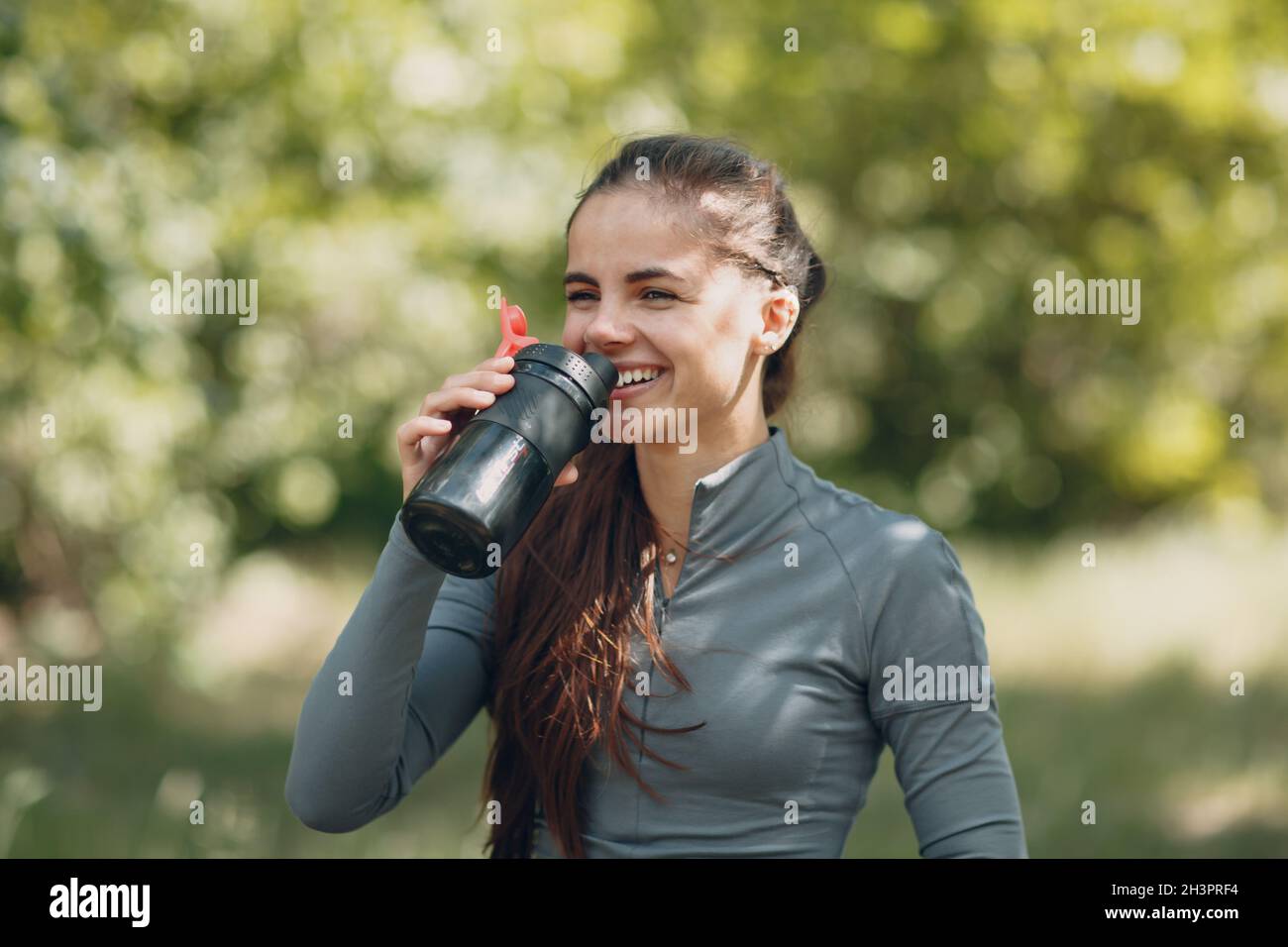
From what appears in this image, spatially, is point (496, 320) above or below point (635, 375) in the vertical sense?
above

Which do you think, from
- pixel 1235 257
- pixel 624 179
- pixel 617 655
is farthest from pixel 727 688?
pixel 1235 257

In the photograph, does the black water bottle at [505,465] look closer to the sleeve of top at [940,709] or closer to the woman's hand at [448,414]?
the woman's hand at [448,414]

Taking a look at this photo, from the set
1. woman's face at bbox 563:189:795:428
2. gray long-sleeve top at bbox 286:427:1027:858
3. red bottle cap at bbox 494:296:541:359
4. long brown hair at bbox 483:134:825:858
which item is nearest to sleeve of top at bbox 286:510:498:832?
gray long-sleeve top at bbox 286:427:1027:858

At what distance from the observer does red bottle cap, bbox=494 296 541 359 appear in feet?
6.44

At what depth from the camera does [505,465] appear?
5.73 ft

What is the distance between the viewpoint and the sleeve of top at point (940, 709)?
186 centimetres

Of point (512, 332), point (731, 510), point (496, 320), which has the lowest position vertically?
point (731, 510)

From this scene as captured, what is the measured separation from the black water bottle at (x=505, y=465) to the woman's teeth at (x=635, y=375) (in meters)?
0.14

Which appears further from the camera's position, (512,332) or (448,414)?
(512,332)

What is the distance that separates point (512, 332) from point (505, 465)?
1.09ft

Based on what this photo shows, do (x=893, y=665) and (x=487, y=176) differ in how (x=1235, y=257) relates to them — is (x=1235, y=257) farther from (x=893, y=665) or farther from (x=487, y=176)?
(x=893, y=665)

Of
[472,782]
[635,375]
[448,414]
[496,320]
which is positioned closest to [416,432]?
[448,414]

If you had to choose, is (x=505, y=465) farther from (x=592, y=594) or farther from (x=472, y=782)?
(x=472, y=782)

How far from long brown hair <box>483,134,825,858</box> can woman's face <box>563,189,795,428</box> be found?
5cm
